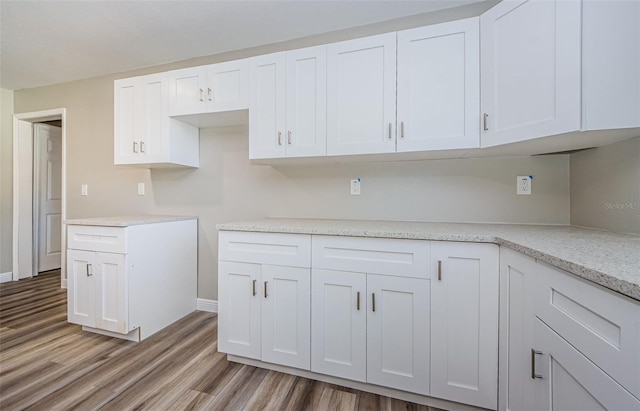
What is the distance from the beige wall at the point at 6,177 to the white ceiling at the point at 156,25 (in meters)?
0.81

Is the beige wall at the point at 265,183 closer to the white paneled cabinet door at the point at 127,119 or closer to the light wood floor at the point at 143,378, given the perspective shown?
the white paneled cabinet door at the point at 127,119

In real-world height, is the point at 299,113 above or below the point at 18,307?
above

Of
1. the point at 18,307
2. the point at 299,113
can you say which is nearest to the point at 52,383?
the point at 18,307

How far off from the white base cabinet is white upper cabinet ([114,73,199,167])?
23.4 inches

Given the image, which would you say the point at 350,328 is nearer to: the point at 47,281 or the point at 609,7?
the point at 609,7

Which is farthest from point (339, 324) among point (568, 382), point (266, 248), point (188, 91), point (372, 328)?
point (188, 91)

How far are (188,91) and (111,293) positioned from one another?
161 centimetres

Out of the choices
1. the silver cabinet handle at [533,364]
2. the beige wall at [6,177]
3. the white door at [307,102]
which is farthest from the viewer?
the beige wall at [6,177]

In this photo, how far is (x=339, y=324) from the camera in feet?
4.97

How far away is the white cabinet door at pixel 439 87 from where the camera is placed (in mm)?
Result: 1539

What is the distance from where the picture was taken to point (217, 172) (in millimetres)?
2520

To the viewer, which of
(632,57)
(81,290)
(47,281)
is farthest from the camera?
(47,281)

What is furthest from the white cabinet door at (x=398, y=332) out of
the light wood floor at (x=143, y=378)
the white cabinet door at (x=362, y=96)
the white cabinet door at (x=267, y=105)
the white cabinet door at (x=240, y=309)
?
the white cabinet door at (x=267, y=105)

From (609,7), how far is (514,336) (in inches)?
53.3
